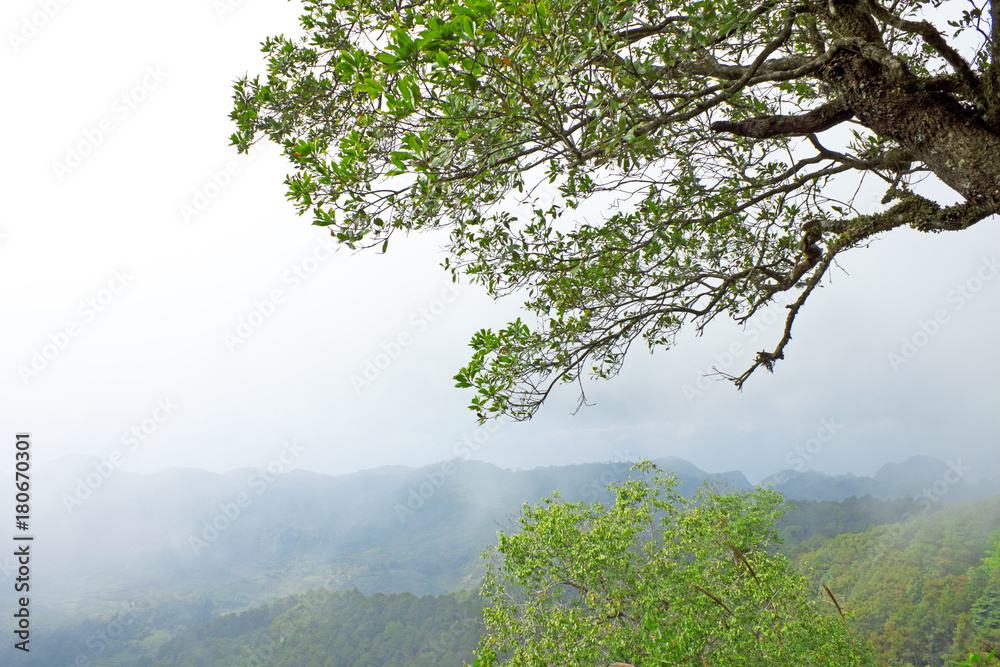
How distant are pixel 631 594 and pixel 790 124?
10.9 m

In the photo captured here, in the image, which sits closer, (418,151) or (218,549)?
(418,151)

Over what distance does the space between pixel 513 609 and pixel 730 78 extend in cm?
1224

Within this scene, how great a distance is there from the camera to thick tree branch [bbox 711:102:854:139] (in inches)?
135

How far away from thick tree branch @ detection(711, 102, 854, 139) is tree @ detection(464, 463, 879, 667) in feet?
27.9

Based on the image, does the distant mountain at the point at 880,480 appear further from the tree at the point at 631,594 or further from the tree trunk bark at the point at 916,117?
the tree trunk bark at the point at 916,117

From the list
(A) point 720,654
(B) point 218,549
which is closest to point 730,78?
(A) point 720,654

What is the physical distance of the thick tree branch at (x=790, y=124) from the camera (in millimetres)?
3436

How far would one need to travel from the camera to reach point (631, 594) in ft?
38.0

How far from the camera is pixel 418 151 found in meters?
2.36

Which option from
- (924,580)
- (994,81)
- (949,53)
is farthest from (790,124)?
(924,580)

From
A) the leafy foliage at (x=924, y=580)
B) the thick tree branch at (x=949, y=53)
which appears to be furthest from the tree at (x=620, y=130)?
the leafy foliage at (x=924, y=580)

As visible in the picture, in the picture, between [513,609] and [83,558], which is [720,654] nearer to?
[513,609]

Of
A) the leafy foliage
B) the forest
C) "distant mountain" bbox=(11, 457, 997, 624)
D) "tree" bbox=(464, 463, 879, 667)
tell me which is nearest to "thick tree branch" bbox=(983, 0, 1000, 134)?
"tree" bbox=(464, 463, 879, 667)

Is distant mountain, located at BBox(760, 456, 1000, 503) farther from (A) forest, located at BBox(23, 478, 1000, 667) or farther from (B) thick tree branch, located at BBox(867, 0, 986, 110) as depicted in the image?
(B) thick tree branch, located at BBox(867, 0, 986, 110)
